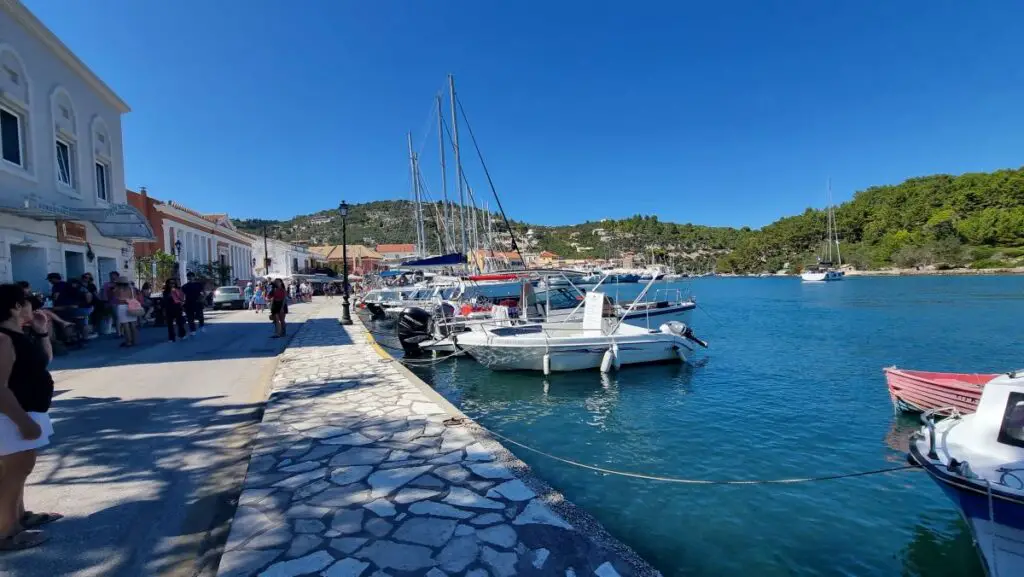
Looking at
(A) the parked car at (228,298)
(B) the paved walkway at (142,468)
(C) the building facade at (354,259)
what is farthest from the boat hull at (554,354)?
(C) the building facade at (354,259)

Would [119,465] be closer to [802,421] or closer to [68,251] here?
[802,421]

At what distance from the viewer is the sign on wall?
41.8 ft

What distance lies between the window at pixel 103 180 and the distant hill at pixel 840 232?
21.4 m

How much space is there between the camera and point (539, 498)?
3750mm

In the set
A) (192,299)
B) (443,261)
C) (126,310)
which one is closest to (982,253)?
(443,261)

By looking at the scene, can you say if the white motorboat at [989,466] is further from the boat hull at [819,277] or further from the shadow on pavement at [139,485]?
the boat hull at [819,277]

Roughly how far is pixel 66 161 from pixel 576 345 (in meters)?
15.7

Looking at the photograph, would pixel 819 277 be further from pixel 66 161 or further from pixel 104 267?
pixel 66 161

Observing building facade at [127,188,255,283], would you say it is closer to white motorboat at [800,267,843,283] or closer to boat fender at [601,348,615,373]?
boat fender at [601,348,615,373]

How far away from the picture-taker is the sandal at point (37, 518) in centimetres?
328

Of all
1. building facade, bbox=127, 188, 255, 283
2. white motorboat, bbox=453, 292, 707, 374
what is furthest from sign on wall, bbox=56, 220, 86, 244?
white motorboat, bbox=453, 292, 707, 374

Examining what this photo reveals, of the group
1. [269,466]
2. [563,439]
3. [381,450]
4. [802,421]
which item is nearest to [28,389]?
[269,466]

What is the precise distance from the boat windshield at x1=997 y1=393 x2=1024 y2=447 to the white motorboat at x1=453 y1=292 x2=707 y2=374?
806cm

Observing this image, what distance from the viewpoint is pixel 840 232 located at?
370 ft
